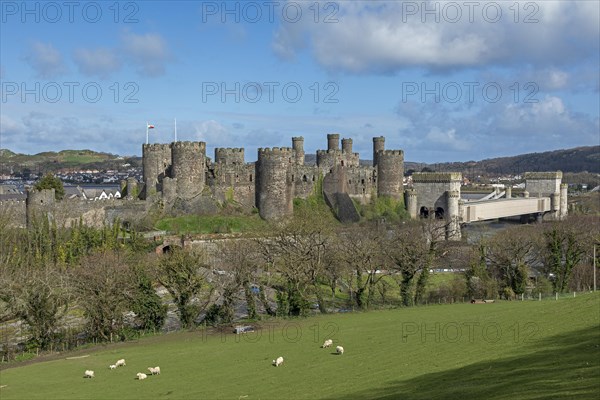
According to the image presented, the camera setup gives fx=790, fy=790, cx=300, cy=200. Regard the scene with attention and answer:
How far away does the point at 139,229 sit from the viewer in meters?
59.8

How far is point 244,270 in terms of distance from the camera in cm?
4297

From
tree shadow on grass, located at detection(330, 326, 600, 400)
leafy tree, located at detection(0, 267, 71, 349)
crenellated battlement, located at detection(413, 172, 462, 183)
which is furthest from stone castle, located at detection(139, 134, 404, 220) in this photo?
tree shadow on grass, located at detection(330, 326, 600, 400)

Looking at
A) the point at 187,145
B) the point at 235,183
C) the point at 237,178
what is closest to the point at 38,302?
the point at 187,145

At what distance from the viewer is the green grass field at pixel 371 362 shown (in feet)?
64.7

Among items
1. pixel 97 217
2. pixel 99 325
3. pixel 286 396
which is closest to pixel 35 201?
pixel 97 217

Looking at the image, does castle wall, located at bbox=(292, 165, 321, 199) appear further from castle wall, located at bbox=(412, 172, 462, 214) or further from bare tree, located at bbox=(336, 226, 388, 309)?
castle wall, located at bbox=(412, 172, 462, 214)

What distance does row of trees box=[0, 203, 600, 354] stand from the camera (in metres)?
40.2

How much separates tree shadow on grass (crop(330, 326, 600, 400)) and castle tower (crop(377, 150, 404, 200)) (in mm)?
47663

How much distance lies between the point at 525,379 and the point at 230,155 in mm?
48641

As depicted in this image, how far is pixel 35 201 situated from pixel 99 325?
2482 cm

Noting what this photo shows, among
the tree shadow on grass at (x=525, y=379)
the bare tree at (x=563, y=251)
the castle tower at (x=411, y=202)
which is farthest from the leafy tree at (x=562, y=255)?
the tree shadow on grass at (x=525, y=379)

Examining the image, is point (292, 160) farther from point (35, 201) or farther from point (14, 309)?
point (14, 309)

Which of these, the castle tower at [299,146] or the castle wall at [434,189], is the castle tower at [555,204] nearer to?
the castle wall at [434,189]

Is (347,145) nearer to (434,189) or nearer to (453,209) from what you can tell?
(434,189)
